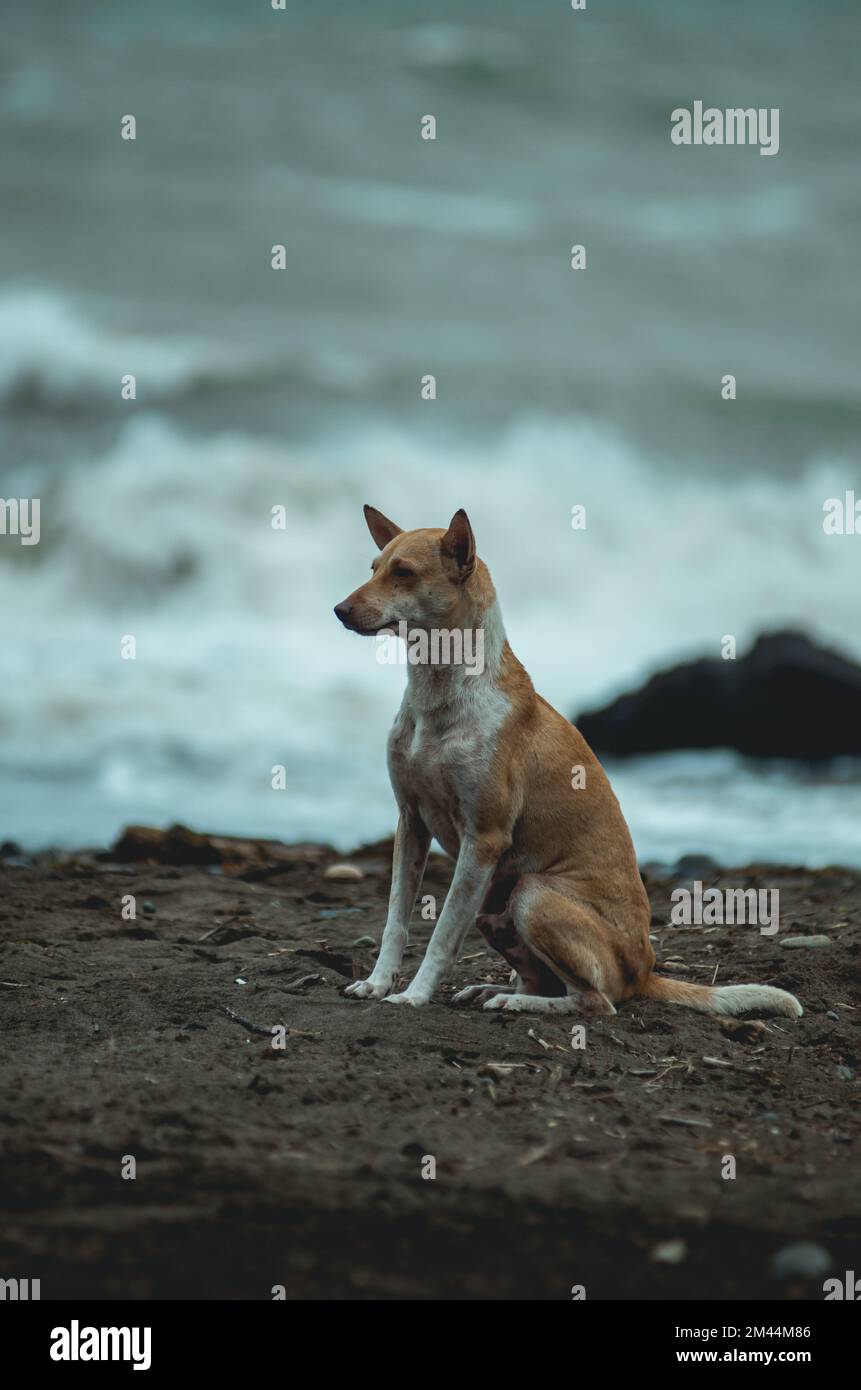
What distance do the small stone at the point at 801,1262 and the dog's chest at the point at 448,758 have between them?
3053 mm

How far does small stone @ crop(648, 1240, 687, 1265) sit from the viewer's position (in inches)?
166

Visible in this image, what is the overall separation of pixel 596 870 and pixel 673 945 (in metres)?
2.15

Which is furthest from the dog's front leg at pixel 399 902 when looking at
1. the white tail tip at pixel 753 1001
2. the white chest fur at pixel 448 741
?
the white tail tip at pixel 753 1001

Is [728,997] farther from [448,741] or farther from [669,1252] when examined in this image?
[669,1252]

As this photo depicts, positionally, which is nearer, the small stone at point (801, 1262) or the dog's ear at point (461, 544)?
the small stone at point (801, 1262)

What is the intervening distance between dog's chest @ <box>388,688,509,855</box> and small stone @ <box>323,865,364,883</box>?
4.28m

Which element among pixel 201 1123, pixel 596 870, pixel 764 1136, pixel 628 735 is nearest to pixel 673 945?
pixel 596 870

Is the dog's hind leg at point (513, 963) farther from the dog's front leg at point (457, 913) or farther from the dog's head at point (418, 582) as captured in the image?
the dog's head at point (418, 582)

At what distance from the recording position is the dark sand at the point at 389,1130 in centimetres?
410

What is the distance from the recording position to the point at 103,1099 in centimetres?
545

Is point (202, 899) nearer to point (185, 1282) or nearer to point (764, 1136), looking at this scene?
point (764, 1136)

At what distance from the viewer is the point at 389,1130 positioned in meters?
5.29

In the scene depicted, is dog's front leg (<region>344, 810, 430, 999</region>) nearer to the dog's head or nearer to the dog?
the dog

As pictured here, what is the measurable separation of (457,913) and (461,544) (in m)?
1.85
